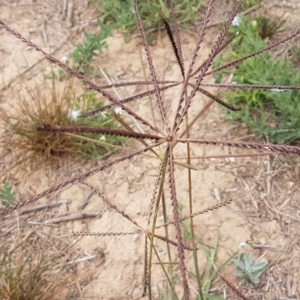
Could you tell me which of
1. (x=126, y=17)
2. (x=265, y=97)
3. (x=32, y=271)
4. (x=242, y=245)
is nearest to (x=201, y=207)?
(x=242, y=245)

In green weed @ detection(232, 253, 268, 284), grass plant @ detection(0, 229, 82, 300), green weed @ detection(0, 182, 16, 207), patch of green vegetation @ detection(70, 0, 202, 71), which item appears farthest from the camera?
patch of green vegetation @ detection(70, 0, 202, 71)

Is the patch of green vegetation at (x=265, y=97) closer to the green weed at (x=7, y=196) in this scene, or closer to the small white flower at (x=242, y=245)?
the small white flower at (x=242, y=245)

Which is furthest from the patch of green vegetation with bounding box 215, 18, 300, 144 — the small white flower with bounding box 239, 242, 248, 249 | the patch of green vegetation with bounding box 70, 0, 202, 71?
the small white flower with bounding box 239, 242, 248, 249

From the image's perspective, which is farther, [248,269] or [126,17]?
[126,17]

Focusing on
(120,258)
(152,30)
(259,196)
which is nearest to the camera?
(120,258)

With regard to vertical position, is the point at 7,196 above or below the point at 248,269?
above

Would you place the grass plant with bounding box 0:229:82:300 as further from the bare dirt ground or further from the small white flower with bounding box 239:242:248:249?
the small white flower with bounding box 239:242:248:249

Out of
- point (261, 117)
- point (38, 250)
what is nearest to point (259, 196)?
point (261, 117)

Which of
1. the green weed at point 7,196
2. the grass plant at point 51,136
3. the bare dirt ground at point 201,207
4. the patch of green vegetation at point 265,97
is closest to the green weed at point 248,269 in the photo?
the bare dirt ground at point 201,207

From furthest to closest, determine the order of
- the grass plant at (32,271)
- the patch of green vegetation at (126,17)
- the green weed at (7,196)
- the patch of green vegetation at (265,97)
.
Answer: the patch of green vegetation at (126,17) → the patch of green vegetation at (265,97) → the green weed at (7,196) → the grass plant at (32,271)

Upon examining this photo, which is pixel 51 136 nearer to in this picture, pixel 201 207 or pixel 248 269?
pixel 201 207

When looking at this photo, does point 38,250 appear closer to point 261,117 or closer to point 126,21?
point 261,117
